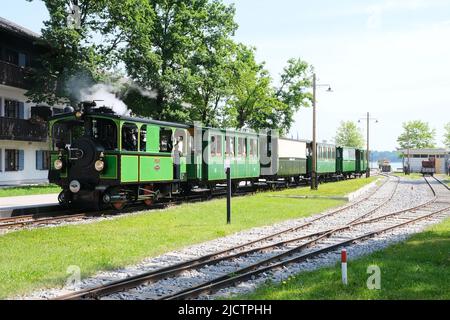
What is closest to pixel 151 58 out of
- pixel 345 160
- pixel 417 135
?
pixel 345 160

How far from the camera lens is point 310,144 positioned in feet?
120

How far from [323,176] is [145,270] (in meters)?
33.5

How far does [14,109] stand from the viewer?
3391 cm

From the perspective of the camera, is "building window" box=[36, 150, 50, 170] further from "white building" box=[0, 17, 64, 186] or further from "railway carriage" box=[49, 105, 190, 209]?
"railway carriage" box=[49, 105, 190, 209]

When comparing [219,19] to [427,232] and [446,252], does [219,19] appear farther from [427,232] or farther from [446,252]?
[446,252]

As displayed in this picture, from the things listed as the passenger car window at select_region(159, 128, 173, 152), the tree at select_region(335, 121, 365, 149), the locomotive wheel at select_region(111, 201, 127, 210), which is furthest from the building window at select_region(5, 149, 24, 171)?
the tree at select_region(335, 121, 365, 149)

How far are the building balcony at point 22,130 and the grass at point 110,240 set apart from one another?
17.6 meters

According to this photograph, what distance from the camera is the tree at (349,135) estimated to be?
354 ft

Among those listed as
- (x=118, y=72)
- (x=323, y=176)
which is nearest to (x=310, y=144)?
(x=323, y=176)

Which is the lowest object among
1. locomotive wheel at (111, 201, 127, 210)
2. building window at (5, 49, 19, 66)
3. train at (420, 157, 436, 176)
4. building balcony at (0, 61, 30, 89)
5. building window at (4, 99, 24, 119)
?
locomotive wheel at (111, 201, 127, 210)

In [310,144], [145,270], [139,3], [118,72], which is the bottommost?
[145,270]

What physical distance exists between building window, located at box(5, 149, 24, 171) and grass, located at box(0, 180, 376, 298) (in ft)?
62.3

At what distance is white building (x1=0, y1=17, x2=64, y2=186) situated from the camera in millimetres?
31609
